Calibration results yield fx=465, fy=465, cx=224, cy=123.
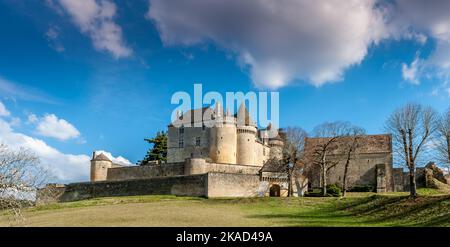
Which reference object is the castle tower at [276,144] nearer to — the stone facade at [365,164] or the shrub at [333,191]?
the stone facade at [365,164]

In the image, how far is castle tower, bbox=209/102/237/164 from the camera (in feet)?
198

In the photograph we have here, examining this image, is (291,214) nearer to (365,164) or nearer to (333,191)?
(333,191)

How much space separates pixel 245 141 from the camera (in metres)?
62.3

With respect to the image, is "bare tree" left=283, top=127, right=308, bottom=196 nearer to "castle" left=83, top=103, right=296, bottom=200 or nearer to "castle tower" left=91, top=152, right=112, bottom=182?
"castle" left=83, top=103, right=296, bottom=200

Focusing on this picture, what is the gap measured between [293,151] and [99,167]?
89.4ft

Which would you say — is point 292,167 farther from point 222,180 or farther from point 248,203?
point 248,203

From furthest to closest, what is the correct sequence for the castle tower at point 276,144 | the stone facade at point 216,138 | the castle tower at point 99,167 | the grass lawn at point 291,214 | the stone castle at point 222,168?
1. the castle tower at point 276,144
2. the castle tower at point 99,167
3. the stone facade at point 216,138
4. the stone castle at point 222,168
5. the grass lawn at point 291,214

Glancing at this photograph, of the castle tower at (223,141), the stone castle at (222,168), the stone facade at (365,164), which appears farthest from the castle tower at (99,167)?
the stone facade at (365,164)

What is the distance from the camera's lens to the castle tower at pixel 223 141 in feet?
198

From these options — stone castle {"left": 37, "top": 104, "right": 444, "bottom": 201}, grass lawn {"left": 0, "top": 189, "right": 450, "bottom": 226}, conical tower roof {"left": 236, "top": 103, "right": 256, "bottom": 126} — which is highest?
conical tower roof {"left": 236, "top": 103, "right": 256, "bottom": 126}

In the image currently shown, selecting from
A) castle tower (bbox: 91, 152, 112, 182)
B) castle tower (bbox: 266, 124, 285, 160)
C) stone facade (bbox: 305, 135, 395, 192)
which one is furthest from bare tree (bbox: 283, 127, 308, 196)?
castle tower (bbox: 91, 152, 112, 182)

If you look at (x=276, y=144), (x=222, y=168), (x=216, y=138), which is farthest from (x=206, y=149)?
(x=276, y=144)

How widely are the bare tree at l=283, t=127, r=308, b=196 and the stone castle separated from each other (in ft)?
6.18
